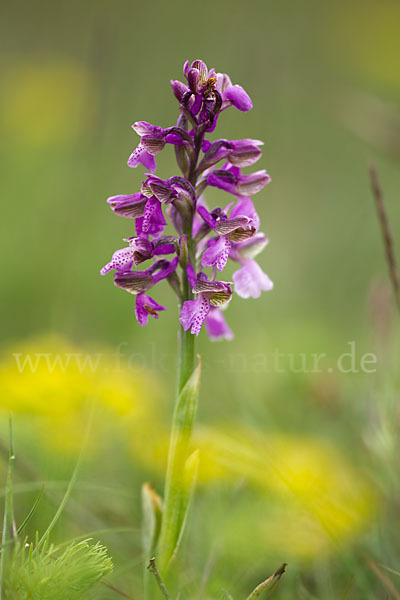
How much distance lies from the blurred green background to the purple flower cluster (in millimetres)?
790

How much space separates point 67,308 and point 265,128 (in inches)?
137

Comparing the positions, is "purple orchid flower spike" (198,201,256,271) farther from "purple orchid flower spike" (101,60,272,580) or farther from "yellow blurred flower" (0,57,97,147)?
"yellow blurred flower" (0,57,97,147)

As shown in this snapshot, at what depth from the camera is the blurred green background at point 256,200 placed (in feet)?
8.51

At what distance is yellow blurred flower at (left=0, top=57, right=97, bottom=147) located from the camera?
6.11 metres

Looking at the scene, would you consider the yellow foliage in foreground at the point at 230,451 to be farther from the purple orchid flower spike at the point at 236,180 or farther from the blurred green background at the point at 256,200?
the purple orchid flower spike at the point at 236,180

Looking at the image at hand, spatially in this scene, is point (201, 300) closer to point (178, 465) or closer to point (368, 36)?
point (178, 465)

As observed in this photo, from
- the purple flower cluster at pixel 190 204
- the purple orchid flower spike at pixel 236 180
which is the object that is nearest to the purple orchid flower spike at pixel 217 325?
the purple flower cluster at pixel 190 204

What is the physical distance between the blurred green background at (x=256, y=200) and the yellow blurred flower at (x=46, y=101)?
0.08ft

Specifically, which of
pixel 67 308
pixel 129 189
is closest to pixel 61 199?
pixel 129 189

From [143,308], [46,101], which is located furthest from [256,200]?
[143,308]

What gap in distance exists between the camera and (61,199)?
5.23 m

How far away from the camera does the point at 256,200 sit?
21.6 ft

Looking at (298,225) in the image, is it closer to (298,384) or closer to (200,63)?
(298,384)

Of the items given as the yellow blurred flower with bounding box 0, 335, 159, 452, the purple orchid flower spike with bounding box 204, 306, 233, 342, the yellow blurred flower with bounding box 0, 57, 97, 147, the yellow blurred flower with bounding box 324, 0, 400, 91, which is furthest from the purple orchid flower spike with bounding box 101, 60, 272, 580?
the yellow blurred flower with bounding box 324, 0, 400, 91
